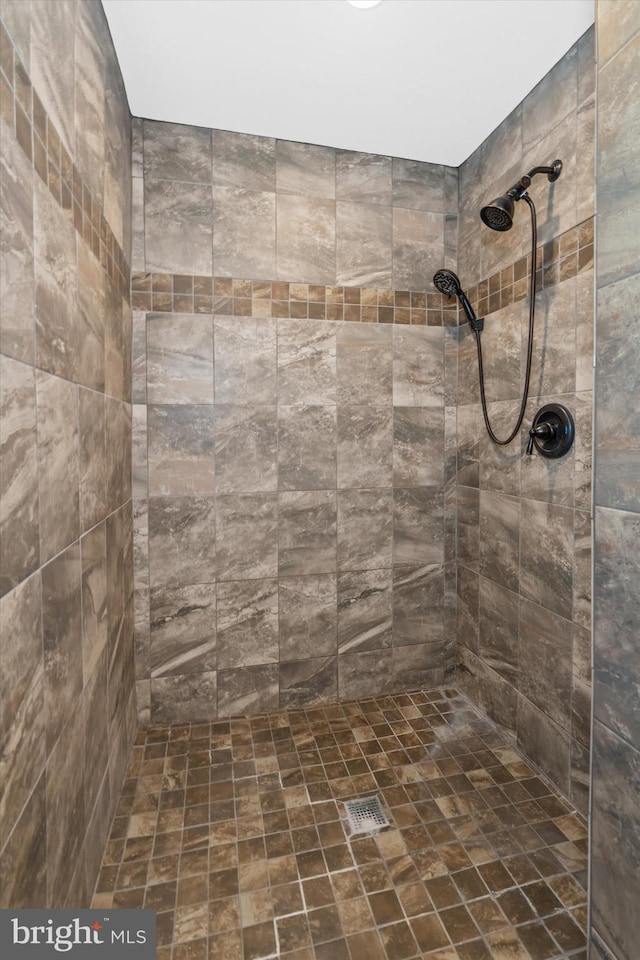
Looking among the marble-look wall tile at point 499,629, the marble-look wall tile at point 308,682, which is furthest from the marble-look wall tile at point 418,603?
the marble-look wall tile at point 308,682

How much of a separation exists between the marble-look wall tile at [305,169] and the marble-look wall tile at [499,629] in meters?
1.97

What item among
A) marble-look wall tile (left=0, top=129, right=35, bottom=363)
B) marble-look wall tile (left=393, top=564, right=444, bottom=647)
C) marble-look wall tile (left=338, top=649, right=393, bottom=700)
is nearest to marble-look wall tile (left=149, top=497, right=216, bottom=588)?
marble-look wall tile (left=338, top=649, right=393, bottom=700)

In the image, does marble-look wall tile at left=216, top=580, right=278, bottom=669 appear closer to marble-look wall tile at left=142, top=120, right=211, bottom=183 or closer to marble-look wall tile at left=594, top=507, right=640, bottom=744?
marble-look wall tile at left=594, top=507, right=640, bottom=744

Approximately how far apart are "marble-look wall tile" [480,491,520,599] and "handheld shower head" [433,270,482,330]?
814mm

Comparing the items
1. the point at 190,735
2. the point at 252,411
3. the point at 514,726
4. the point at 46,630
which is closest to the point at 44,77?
the point at 46,630

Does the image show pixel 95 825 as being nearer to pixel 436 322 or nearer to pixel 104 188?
pixel 104 188

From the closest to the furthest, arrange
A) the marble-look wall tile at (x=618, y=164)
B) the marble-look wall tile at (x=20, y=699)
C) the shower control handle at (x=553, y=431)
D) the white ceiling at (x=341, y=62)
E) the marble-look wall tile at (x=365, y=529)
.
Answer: the marble-look wall tile at (x=20, y=699) < the marble-look wall tile at (x=618, y=164) < the white ceiling at (x=341, y=62) < the shower control handle at (x=553, y=431) < the marble-look wall tile at (x=365, y=529)

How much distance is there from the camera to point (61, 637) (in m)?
1.08

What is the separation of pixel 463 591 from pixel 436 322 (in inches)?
53.3

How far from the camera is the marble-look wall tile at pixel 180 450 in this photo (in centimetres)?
204

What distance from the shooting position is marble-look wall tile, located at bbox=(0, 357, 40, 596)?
0.80m

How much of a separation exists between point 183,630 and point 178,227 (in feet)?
5.81

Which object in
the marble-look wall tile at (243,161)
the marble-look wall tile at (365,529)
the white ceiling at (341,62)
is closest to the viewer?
the white ceiling at (341,62)

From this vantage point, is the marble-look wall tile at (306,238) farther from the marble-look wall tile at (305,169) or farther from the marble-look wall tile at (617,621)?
the marble-look wall tile at (617,621)
